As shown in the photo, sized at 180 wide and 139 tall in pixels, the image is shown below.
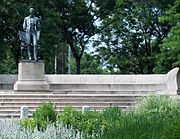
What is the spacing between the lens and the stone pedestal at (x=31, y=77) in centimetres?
2428

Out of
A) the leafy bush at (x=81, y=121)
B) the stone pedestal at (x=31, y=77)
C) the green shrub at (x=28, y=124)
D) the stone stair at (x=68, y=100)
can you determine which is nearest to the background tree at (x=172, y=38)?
the stone stair at (x=68, y=100)

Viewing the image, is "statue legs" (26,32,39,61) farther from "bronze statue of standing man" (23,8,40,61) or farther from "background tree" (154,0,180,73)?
"background tree" (154,0,180,73)

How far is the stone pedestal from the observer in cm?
2428

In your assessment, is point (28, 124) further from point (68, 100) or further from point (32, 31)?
point (32, 31)

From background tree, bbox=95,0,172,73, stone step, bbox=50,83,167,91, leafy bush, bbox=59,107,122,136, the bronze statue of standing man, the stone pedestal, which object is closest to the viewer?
leafy bush, bbox=59,107,122,136

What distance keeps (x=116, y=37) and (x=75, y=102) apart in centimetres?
2235

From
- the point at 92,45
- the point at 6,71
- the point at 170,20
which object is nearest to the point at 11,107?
the point at 170,20

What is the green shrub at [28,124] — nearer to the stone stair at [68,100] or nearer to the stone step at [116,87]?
the stone stair at [68,100]

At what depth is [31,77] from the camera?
24688 mm

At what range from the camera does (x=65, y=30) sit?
40.6 m

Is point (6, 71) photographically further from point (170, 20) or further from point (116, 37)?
point (170, 20)

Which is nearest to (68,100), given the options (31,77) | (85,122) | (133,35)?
(31,77)

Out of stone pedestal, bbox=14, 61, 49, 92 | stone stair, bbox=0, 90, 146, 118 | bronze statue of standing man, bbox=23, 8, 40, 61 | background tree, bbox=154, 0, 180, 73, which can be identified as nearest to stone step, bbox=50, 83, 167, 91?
background tree, bbox=154, 0, 180, 73

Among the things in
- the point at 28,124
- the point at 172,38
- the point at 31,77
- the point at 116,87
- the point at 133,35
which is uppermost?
the point at 133,35
